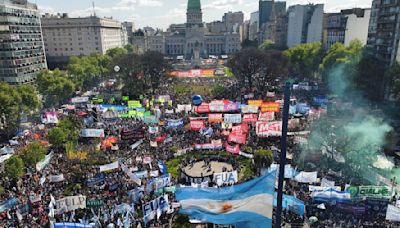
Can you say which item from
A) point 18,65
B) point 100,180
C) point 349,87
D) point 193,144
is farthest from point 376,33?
point 18,65

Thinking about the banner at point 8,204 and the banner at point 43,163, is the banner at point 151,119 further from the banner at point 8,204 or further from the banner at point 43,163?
the banner at point 8,204

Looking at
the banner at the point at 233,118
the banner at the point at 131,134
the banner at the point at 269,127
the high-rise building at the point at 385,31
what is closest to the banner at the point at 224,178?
the banner at the point at 269,127

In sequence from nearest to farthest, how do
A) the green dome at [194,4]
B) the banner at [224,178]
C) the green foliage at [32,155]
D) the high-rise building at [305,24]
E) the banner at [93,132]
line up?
the banner at [224,178] < the green foliage at [32,155] < the banner at [93,132] < the high-rise building at [305,24] < the green dome at [194,4]

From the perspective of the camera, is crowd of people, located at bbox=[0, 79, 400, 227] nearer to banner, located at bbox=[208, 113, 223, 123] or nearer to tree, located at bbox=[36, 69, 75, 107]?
banner, located at bbox=[208, 113, 223, 123]

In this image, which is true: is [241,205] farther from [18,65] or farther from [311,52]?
[311,52]

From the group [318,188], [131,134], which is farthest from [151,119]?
[318,188]
